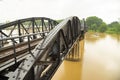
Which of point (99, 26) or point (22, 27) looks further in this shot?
point (99, 26)

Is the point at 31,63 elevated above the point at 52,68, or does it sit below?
above

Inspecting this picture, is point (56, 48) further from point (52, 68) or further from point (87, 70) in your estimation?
point (87, 70)

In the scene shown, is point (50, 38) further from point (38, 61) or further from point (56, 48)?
point (56, 48)

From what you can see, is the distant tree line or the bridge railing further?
the distant tree line

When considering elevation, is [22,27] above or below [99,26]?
above

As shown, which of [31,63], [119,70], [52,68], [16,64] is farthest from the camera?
[119,70]

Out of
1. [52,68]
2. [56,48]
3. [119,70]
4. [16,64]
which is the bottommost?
[119,70]

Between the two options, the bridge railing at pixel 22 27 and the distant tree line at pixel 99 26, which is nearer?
the bridge railing at pixel 22 27

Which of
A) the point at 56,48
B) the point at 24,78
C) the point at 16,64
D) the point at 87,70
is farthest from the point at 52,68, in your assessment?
the point at 87,70

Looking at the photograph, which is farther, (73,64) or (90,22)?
(90,22)

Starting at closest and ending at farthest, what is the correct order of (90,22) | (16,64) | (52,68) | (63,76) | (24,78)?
(24,78)
(16,64)
(52,68)
(63,76)
(90,22)
